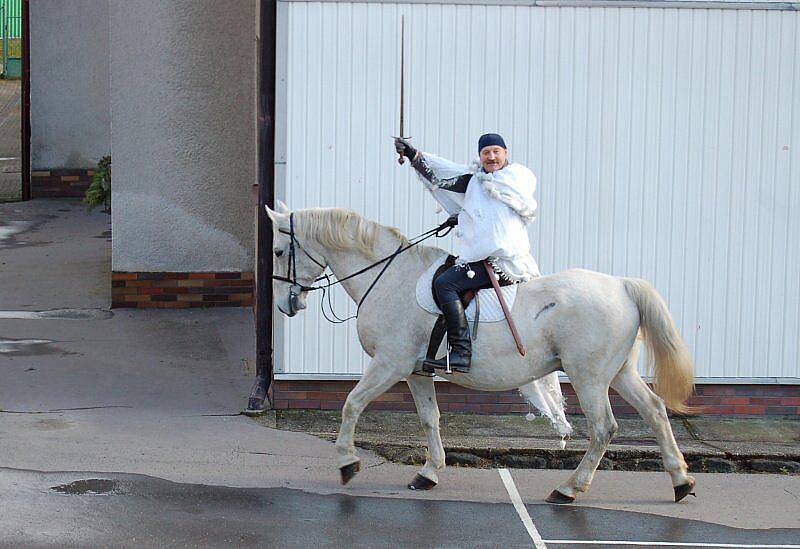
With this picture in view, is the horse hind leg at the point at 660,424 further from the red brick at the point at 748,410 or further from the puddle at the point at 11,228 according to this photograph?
the puddle at the point at 11,228

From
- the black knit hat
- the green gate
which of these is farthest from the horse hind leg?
the green gate

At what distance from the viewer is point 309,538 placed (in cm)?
721

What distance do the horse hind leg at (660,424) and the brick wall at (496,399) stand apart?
6.55ft

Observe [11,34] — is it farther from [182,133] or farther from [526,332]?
[526,332]

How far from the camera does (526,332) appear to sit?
311 inches

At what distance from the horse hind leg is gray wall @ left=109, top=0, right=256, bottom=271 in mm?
6946

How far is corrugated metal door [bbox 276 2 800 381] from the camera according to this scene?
9.86 metres

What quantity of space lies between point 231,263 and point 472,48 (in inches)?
209

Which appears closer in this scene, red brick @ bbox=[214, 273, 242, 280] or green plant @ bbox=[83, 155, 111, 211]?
red brick @ bbox=[214, 273, 242, 280]

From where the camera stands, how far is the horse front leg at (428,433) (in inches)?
327

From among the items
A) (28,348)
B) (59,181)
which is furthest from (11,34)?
(28,348)

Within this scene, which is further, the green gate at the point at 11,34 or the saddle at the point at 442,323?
the green gate at the point at 11,34

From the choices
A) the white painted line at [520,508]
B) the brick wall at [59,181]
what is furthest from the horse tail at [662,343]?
the brick wall at [59,181]

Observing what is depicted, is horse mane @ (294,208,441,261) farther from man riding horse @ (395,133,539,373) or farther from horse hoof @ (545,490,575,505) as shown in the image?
horse hoof @ (545,490,575,505)
